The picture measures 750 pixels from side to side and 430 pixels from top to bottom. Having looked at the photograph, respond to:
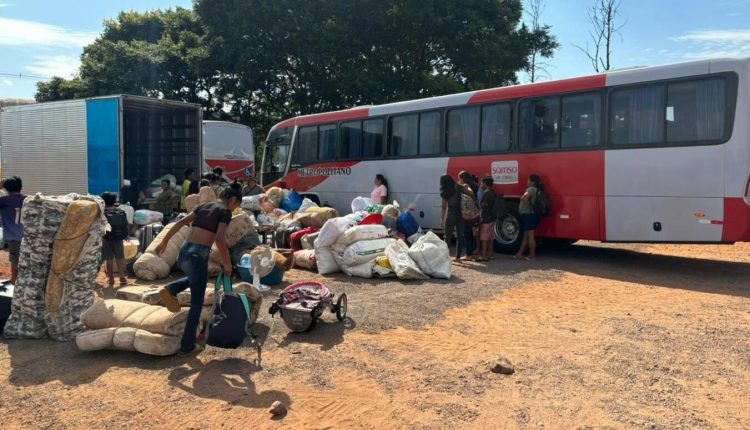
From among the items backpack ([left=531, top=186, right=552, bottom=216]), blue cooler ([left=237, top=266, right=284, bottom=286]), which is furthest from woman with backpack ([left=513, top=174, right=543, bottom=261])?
blue cooler ([left=237, top=266, right=284, bottom=286])

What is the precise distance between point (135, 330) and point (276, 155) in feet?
39.5

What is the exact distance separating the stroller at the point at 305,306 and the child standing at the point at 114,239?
3.54m

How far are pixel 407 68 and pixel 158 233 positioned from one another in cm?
1527

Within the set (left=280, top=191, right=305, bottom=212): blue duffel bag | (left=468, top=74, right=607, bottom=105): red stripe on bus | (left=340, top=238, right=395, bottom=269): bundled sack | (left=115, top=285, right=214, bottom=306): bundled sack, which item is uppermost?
(left=468, top=74, right=607, bottom=105): red stripe on bus

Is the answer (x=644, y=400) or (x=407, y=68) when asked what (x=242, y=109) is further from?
(x=644, y=400)

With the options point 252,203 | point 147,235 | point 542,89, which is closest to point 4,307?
point 147,235

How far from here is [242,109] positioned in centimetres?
2658

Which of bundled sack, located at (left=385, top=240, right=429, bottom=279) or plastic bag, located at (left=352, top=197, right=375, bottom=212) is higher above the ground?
A: plastic bag, located at (left=352, top=197, right=375, bottom=212)

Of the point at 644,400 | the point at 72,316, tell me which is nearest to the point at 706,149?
the point at 644,400

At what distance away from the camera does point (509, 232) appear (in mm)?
11570

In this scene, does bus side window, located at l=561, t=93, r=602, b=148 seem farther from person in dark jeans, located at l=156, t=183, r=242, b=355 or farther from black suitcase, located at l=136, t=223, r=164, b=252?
black suitcase, located at l=136, t=223, r=164, b=252

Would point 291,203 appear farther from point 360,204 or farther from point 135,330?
point 135,330

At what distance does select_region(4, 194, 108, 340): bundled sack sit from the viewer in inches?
227

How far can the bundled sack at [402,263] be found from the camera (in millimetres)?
8797
